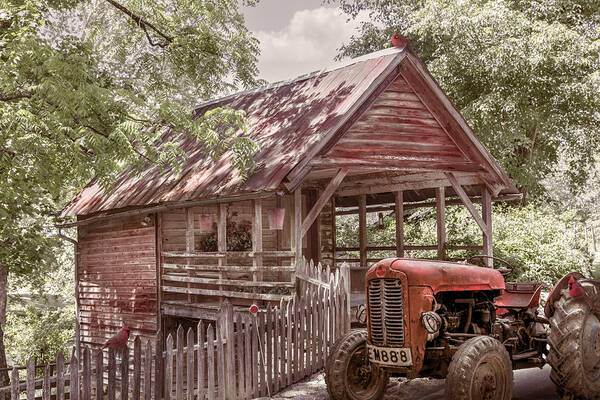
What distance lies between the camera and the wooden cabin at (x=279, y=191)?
40.8 feet

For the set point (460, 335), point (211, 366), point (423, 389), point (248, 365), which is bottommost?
point (423, 389)

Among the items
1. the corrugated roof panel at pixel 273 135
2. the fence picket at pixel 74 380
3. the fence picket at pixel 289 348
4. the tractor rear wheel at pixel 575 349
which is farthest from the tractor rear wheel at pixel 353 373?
the corrugated roof panel at pixel 273 135

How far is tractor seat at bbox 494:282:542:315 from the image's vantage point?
772cm

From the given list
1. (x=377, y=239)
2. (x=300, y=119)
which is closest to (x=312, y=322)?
(x=300, y=119)

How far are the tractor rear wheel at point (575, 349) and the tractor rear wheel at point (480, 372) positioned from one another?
2.93 ft

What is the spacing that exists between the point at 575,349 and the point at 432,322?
1857mm

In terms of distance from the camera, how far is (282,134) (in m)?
13.2

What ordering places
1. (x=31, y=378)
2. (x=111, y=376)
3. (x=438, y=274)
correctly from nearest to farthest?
(x=31, y=378)
(x=438, y=274)
(x=111, y=376)

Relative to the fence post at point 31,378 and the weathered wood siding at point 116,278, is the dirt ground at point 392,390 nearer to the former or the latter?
the fence post at point 31,378

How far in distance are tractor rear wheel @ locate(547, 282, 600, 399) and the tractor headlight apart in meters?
1.70

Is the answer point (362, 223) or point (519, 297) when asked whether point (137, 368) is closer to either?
point (519, 297)

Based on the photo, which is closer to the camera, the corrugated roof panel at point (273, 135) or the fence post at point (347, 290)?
the fence post at point (347, 290)

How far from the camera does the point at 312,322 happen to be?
31.5 feet

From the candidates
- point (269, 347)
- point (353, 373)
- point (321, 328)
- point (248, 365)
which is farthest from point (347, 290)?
point (353, 373)
